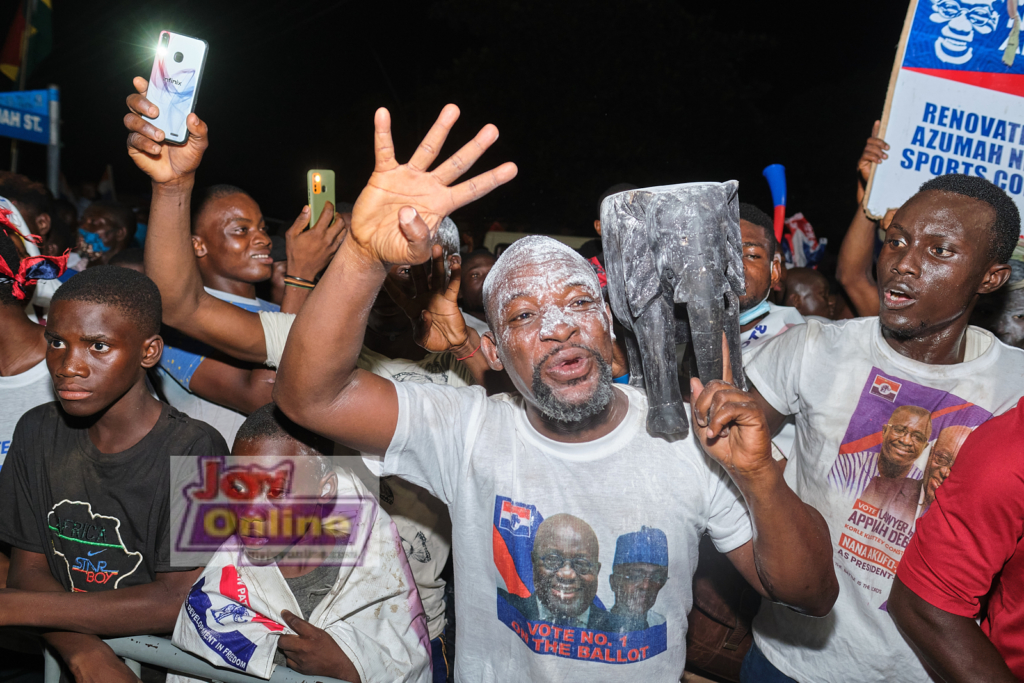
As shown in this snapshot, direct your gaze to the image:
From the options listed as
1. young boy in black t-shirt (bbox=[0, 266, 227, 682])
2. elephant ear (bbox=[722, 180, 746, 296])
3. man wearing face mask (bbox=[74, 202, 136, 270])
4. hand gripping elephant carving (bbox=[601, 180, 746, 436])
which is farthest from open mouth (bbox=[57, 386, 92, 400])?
man wearing face mask (bbox=[74, 202, 136, 270])

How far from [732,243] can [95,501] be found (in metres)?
2.22

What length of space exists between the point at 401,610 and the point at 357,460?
537mm

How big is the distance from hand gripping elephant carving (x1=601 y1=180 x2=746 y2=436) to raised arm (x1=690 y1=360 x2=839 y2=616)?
4.3 inches

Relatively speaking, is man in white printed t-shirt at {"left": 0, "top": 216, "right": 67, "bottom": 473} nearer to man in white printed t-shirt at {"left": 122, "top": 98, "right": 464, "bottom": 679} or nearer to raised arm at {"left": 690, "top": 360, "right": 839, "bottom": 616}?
man in white printed t-shirt at {"left": 122, "top": 98, "right": 464, "bottom": 679}

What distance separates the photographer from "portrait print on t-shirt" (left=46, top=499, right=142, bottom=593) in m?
2.47

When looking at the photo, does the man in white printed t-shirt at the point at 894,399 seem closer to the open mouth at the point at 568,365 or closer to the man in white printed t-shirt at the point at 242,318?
the open mouth at the point at 568,365

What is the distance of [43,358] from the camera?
3086 mm

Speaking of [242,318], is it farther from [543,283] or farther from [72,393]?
[543,283]

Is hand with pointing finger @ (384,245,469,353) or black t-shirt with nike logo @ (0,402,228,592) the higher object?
hand with pointing finger @ (384,245,469,353)

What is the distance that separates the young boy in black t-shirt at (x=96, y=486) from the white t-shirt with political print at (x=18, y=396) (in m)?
0.37

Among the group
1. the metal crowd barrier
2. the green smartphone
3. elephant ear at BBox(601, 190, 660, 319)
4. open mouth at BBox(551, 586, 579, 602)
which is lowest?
the metal crowd barrier

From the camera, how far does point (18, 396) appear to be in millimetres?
3037

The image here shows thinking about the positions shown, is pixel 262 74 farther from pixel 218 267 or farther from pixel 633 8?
pixel 218 267

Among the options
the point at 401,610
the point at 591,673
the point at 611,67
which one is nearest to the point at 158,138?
the point at 401,610
